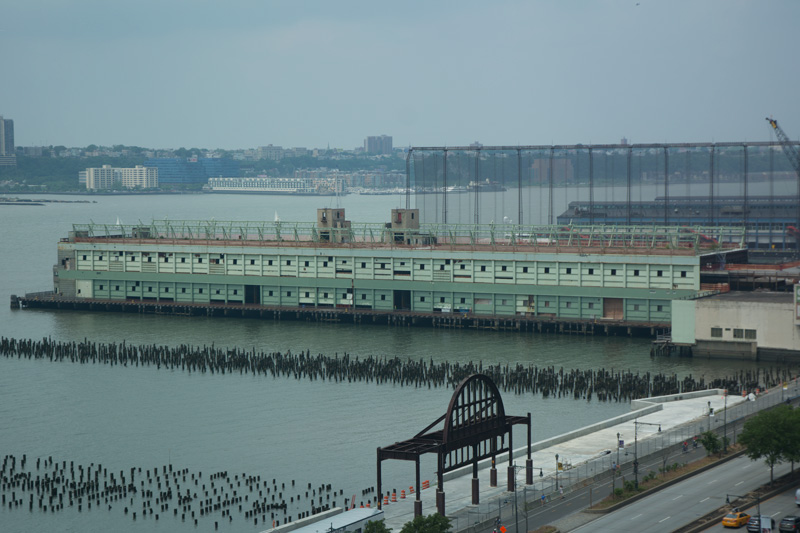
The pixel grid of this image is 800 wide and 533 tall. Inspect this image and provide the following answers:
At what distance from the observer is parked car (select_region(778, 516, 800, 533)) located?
2921 centimetres

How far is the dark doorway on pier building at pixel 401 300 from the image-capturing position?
78.5m

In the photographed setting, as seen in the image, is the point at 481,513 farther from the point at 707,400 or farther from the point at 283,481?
the point at 707,400

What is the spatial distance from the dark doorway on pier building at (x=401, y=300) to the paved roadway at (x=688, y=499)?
41830mm

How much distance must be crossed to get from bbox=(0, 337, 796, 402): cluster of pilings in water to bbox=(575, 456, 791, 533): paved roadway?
14.9 metres

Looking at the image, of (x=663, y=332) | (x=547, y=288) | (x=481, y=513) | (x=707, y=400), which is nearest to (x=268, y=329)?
(x=547, y=288)

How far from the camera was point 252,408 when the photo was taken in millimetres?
A: 51656

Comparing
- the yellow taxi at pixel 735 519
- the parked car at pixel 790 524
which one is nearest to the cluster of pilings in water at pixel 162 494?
the yellow taxi at pixel 735 519

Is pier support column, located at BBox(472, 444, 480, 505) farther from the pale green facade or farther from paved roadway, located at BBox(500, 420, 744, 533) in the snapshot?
the pale green facade

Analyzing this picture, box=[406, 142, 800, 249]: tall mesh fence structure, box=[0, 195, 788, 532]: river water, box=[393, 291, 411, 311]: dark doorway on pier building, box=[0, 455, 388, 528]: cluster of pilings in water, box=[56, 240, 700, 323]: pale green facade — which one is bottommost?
box=[0, 455, 388, 528]: cluster of pilings in water

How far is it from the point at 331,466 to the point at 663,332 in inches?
1299

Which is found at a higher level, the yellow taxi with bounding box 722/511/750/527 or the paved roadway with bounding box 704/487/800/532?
the yellow taxi with bounding box 722/511/750/527

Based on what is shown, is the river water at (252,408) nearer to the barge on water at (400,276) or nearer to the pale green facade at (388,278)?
the barge on water at (400,276)

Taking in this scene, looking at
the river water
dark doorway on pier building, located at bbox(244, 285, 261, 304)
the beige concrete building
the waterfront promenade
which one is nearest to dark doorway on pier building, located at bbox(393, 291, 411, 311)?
the river water

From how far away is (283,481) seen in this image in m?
39.8
